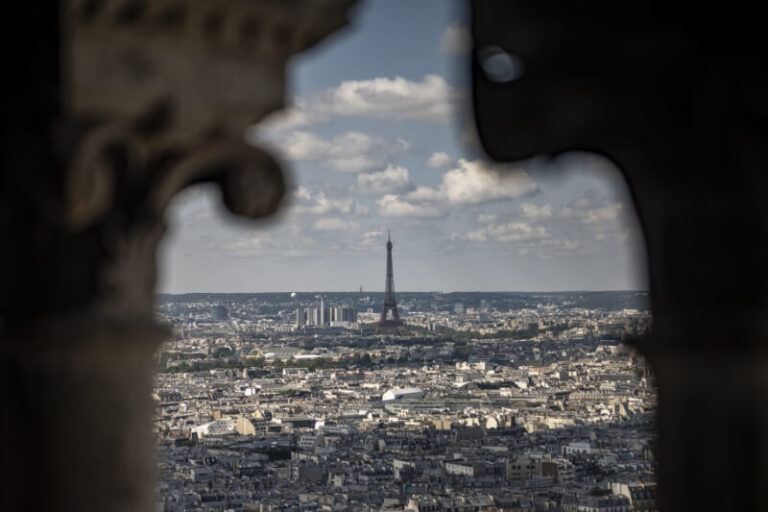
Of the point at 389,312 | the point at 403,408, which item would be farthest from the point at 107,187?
the point at 389,312

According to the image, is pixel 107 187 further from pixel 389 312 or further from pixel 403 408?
pixel 389 312

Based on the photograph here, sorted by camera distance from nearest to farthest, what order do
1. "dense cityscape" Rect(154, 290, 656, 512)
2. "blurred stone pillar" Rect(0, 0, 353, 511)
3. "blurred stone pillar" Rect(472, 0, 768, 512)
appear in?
"blurred stone pillar" Rect(472, 0, 768, 512), "blurred stone pillar" Rect(0, 0, 353, 511), "dense cityscape" Rect(154, 290, 656, 512)

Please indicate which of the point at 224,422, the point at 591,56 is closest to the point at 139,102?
the point at 591,56

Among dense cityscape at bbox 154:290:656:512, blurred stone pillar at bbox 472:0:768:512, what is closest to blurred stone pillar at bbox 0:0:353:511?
blurred stone pillar at bbox 472:0:768:512

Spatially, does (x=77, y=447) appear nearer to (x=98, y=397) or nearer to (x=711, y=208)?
(x=98, y=397)

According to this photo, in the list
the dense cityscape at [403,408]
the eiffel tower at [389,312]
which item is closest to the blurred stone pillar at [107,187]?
the dense cityscape at [403,408]

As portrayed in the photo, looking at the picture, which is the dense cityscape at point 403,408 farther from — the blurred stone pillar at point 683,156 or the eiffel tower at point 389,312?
the blurred stone pillar at point 683,156

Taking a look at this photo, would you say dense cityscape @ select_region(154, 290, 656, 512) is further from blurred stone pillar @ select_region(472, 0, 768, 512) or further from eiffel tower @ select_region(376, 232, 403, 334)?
blurred stone pillar @ select_region(472, 0, 768, 512)
